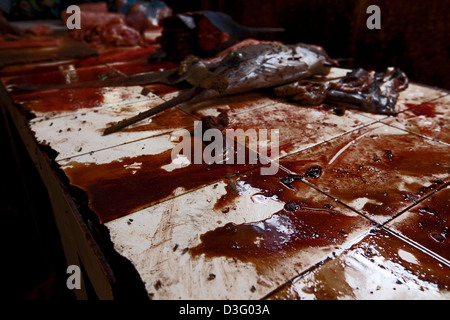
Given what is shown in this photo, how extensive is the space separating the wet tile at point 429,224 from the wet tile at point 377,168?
0.04 metres

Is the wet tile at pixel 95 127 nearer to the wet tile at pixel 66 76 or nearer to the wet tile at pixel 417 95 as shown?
the wet tile at pixel 66 76

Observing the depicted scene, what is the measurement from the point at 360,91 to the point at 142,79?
198 cm

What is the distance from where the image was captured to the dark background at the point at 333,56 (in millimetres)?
3227

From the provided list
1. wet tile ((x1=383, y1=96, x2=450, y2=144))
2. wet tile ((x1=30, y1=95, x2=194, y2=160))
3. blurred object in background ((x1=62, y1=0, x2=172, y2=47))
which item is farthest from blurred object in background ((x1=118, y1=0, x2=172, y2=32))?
wet tile ((x1=383, y1=96, x2=450, y2=144))

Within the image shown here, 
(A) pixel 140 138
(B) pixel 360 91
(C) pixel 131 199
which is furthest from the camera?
(B) pixel 360 91

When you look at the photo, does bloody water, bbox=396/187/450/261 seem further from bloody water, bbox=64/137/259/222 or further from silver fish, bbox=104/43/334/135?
silver fish, bbox=104/43/334/135

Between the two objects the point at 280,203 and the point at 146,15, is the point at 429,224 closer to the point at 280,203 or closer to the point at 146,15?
the point at 280,203

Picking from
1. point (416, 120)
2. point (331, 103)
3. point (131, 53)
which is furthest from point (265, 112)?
point (131, 53)

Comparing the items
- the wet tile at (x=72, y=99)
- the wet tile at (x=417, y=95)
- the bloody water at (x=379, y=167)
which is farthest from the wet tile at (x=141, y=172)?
the wet tile at (x=417, y=95)

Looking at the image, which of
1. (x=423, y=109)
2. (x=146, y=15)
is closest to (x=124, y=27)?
(x=146, y=15)

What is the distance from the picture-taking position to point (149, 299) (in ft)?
3.02

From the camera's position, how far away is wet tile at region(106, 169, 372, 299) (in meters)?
0.99

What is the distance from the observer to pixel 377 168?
5.34 ft
